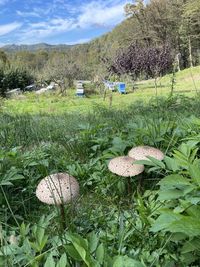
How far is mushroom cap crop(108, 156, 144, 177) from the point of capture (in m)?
2.13

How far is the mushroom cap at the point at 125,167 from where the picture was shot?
2.13 metres

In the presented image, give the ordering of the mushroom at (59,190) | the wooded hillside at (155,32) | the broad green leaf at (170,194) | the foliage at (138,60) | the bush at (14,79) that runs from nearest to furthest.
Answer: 1. the broad green leaf at (170,194)
2. the mushroom at (59,190)
3. the bush at (14,79)
4. the foliage at (138,60)
5. the wooded hillside at (155,32)

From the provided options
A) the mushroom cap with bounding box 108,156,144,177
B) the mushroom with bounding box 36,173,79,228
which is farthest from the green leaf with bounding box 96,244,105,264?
the mushroom cap with bounding box 108,156,144,177

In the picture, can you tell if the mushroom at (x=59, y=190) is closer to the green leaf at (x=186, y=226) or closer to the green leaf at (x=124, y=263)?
the green leaf at (x=124, y=263)

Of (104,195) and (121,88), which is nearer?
(104,195)

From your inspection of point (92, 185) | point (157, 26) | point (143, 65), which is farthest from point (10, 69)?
point (92, 185)

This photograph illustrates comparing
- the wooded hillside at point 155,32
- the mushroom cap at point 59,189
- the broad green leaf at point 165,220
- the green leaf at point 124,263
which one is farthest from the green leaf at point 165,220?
the wooded hillside at point 155,32

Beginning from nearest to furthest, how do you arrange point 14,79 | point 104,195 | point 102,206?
point 102,206
point 104,195
point 14,79

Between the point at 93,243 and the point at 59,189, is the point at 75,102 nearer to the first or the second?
the point at 59,189

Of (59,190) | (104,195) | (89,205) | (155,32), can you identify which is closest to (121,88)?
(104,195)

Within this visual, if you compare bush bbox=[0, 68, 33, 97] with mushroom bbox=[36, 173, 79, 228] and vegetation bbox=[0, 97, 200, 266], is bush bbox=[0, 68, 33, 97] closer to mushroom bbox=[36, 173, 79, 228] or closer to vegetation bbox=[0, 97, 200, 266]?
vegetation bbox=[0, 97, 200, 266]

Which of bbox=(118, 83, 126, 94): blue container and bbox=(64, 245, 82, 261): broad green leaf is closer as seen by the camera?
bbox=(64, 245, 82, 261): broad green leaf

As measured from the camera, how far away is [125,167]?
2.13 metres

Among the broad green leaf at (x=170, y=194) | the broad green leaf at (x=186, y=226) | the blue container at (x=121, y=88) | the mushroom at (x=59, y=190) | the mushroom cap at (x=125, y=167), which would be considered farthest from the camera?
the blue container at (x=121, y=88)
